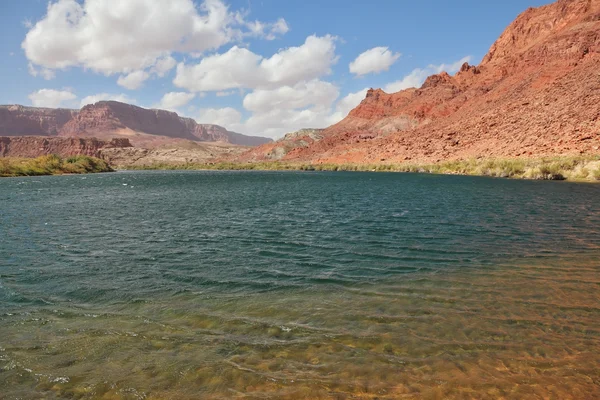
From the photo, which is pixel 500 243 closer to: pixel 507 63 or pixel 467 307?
pixel 467 307

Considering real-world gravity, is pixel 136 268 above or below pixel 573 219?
below

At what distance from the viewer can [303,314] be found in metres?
Answer: 8.54

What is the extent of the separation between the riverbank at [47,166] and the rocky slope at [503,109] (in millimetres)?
75812

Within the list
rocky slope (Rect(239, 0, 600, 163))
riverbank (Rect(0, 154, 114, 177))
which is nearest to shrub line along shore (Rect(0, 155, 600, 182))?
riverbank (Rect(0, 154, 114, 177))

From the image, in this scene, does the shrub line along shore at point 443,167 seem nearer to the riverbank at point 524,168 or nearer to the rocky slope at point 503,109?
the riverbank at point 524,168

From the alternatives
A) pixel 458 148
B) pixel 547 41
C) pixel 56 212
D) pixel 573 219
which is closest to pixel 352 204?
pixel 573 219

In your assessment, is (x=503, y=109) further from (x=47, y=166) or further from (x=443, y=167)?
(x=47, y=166)

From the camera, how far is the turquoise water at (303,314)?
5926 millimetres

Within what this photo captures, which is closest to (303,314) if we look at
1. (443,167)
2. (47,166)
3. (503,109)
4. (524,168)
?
(524,168)

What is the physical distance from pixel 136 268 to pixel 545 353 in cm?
1185

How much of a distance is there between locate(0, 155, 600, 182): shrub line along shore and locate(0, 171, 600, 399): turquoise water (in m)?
41.1

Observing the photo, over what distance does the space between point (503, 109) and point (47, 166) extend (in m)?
127

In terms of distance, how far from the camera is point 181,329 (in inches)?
308

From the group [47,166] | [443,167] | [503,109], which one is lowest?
[47,166]
